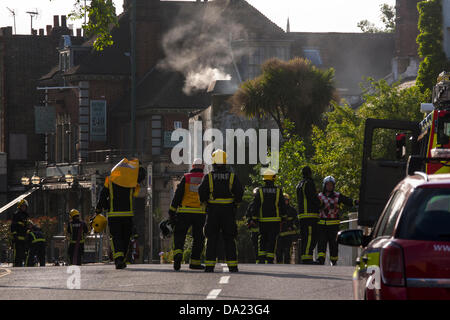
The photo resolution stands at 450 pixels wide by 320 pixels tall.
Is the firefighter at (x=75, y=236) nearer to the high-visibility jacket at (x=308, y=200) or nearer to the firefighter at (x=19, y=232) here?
the firefighter at (x=19, y=232)

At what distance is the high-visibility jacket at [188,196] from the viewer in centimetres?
1925

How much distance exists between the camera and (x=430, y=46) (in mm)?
47875

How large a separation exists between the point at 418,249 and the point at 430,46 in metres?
40.0

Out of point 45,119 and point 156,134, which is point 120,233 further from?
point 45,119

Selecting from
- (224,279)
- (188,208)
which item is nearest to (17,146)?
(188,208)

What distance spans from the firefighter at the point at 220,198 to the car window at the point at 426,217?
31.1 feet

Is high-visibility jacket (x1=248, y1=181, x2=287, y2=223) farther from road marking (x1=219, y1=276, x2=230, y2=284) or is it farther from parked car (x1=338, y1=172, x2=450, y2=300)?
parked car (x1=338, y1=172, x2=450, y2=300)

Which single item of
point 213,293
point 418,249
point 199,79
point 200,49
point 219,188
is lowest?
point 213,293

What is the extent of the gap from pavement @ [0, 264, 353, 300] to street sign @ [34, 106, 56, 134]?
53.2 metres

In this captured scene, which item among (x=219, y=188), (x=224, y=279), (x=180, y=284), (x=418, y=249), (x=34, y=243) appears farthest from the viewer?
(x=34, y=243)

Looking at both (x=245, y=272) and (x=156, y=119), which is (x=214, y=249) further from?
(x=156, y=119)

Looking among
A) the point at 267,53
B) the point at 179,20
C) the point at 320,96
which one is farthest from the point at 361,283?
the point at 179,20
